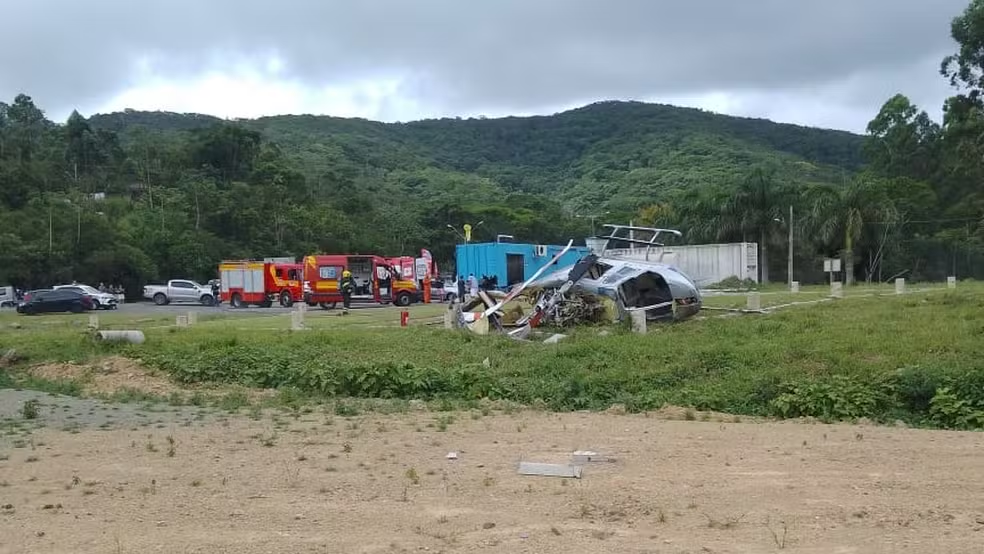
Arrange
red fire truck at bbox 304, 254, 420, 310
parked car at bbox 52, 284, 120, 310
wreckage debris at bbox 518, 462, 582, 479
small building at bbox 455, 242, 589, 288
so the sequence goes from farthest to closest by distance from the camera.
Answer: parked car at bbox 52, 284, 120, 310
red fire truck at bbox 304, 254, 420, 310
small building at bbox 455, 242, 589, 288
wreckage debris at bbox 518, 462, 582, 479

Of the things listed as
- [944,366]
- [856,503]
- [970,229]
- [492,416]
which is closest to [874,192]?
[970,229]

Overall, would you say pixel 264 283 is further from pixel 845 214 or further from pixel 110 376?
pixel 845 214

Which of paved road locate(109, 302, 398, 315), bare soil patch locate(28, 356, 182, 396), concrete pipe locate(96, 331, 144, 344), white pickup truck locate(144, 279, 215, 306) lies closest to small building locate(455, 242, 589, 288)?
paved road locate(109, 302, 398, 315)

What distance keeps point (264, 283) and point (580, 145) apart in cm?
9926

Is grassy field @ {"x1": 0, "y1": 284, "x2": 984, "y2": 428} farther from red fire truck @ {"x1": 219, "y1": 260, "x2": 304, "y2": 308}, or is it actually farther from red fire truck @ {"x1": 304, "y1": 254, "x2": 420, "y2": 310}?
red fire truck @ {"x1": 219, "y1": 260, "x2": 304, "y2": 308}

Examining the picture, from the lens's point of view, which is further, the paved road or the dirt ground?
the paved road

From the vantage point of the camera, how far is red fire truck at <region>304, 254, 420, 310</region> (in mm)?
41188

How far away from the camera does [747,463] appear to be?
327 inches

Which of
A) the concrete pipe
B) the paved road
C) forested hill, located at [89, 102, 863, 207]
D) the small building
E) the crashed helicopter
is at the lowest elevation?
the paved road

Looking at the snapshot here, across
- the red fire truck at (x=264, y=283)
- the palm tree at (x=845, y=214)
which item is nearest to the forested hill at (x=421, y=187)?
the palm tree at (x=845, y=214)

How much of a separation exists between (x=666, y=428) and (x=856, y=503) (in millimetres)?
4057

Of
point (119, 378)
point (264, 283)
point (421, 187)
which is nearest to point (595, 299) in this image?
point (119, 378)

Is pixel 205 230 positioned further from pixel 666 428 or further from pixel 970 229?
pixel 666 428

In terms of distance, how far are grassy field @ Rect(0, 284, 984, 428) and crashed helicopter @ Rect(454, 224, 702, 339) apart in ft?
3.37
